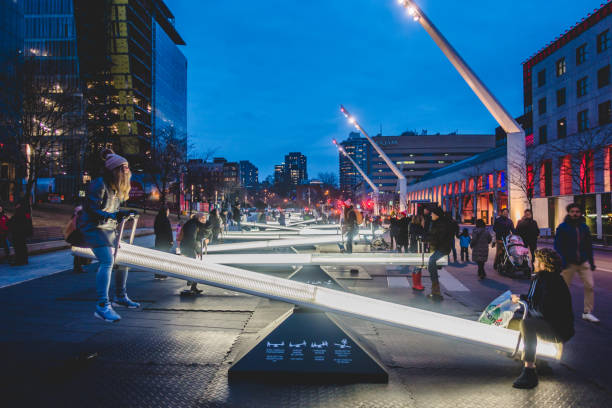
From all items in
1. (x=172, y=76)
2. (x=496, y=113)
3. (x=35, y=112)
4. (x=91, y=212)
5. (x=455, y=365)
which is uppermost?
(x=172, y=76)

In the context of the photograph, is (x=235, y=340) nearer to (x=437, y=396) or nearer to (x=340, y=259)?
(x=340, y=259)

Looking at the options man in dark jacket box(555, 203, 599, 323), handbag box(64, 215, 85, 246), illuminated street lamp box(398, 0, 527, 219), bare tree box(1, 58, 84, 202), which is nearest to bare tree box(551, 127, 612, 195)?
illuminated street lamp box(398, 0, 527, 219)

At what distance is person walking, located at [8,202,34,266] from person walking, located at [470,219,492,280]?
587 inches

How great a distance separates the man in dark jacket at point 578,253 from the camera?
263 inches

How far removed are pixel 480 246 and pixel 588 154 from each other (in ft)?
92.6

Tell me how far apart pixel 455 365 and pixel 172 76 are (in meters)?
110

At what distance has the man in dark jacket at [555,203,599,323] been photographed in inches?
263

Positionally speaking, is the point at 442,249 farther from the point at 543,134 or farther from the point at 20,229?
the point at 543,134

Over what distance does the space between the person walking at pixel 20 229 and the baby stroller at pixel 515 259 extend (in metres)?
16.0

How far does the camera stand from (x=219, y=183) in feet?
234

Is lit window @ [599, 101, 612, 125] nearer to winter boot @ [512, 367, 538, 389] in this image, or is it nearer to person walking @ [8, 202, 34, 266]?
winter boot @ [512, 367, 538, 389]

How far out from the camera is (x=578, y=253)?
670 cm

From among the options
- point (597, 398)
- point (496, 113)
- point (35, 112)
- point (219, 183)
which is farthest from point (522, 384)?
point (219, 183)

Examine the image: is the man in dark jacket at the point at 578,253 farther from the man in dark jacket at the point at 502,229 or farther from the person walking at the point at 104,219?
the person walking at the point at 104,219
